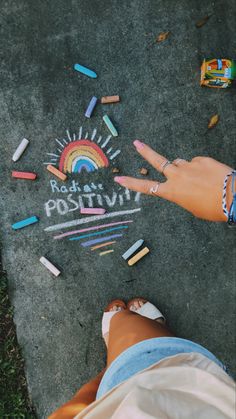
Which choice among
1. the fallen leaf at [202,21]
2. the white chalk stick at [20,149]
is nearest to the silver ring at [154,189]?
the white chalk stick at [20,149]

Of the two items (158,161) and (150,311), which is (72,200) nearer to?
(150,311)

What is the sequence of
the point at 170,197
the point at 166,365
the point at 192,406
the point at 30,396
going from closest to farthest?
the point at 192,406 → the point at 166,365 → the point at 170,197 → the point at 30,396

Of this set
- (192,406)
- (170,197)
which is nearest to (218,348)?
(170,197)

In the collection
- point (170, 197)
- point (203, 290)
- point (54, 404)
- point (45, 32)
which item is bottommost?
point (54, 404)

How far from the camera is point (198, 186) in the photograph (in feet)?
6.22

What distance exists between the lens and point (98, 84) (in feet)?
10.5

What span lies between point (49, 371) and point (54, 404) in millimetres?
256

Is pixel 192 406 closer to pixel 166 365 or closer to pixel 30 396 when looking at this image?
pixel 166 365

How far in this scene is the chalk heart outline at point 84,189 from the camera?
3.16 meters

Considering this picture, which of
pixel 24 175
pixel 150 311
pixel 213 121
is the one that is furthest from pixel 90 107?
pixel 150 311

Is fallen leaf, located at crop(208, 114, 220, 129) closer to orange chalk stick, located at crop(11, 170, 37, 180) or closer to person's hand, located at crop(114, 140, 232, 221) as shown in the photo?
person's hand, located at crop(114, 140, 232, 221)

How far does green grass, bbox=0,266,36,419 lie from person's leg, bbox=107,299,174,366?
94 cm

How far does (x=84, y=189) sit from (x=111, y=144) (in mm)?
418

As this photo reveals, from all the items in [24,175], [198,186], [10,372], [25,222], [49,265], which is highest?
[198,186]
